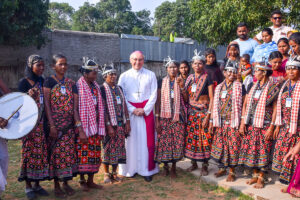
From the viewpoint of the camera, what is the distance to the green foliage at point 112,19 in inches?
1577

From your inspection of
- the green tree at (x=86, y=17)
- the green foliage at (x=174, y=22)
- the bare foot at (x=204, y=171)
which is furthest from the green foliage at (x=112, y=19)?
the bare foot at (x=204, y=171)

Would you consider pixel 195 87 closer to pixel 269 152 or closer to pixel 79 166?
pixel 269 152

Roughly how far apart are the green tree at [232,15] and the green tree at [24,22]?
6608mm

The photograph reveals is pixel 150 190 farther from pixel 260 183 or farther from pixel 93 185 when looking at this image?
pixel 260 183

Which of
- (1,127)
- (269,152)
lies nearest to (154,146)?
(269,152)

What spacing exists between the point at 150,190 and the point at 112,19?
123 ft

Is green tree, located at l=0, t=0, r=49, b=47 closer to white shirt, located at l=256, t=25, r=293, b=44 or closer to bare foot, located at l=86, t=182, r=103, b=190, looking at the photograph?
bare foot, located at l=86, t=182, r=103, b=190

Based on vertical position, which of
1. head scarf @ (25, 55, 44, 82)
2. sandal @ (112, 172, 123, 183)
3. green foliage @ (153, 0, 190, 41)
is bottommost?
sandal @ (112, 172, 123, 183)

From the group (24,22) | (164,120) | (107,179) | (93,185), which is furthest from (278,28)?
(24,22)

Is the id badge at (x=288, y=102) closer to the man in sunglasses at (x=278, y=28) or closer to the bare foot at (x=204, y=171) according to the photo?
the bare foot at (x=204, y=171)

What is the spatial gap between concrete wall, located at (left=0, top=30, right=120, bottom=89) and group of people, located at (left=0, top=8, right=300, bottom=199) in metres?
9.97

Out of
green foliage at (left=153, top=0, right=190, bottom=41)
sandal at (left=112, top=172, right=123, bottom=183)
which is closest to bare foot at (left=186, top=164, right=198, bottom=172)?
sandal at (left=112, top=172, right=123, bottom=183)

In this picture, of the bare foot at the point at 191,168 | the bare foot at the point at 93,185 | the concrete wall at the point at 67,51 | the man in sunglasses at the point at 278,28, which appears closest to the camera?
the bare foot at the point at 93,185

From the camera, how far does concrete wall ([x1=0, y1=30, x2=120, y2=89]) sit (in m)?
13.5
